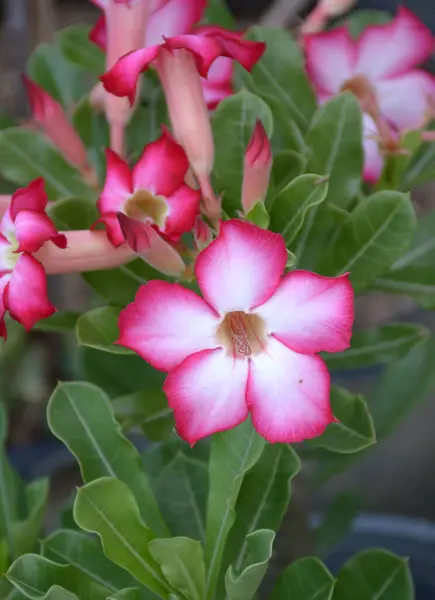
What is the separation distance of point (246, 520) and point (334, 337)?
0.81 ft

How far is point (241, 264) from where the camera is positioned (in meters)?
0.46

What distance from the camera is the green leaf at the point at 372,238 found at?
573 mm

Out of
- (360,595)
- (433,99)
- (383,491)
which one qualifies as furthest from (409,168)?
(383,491)

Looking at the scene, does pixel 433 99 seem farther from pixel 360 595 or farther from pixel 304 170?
pixel 360 595

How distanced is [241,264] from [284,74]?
305 millimetres

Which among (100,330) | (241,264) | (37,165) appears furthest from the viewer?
(37,165)

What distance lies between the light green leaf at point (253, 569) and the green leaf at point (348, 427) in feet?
0.41

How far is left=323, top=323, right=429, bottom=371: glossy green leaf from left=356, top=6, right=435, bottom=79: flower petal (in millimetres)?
241

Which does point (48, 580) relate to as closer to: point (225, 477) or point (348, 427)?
point (225, 477)

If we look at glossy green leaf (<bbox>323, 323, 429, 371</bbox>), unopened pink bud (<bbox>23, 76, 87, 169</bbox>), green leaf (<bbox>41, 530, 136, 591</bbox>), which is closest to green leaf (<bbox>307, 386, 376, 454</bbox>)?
glossy green leaf (<bbox>323, 323, 429, 371</bbox>)

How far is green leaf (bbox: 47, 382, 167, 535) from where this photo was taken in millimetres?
596

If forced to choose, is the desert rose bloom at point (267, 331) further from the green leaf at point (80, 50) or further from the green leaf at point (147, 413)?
the green leaf at point (80, 50)

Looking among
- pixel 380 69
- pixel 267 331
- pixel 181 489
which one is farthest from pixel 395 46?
pixel 181 489

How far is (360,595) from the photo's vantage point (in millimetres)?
657
